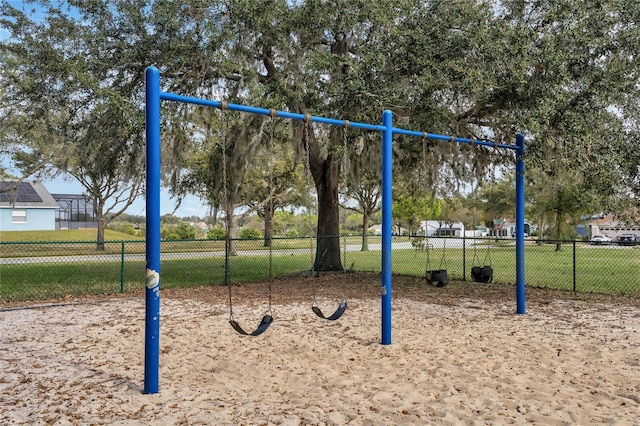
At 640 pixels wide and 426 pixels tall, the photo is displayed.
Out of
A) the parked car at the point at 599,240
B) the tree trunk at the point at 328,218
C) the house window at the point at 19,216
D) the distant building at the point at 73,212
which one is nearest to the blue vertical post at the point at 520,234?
the parked car at the point at 599,240

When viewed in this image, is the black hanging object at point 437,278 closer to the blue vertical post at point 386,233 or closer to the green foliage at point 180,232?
the blue vertical post at point 386,233

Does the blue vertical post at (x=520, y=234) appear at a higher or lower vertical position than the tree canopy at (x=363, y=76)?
lower

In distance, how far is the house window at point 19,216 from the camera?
3238cm

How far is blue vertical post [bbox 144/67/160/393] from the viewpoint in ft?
13.0

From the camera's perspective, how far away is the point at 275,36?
950 cm

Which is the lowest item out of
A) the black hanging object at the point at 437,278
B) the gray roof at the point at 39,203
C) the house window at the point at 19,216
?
the black hanging object at the point at 437,278

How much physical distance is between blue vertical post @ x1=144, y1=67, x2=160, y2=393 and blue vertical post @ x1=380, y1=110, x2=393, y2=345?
2.48 m

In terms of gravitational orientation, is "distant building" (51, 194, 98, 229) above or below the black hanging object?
above

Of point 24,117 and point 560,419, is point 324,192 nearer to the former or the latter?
point 24,117

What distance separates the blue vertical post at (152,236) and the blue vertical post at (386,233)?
2476 millimetres

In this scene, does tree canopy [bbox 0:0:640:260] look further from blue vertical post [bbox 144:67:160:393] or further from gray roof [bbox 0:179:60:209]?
gray roof [bbox 0:179:60:209]

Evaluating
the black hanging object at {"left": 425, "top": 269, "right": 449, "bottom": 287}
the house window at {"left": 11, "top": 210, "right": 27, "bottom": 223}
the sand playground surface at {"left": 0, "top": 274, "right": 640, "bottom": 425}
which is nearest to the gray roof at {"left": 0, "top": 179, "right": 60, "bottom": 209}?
the house window at {"left": 11, "top": 210, "right": 27, "bottom": 223}

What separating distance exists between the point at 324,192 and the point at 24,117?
6808mm

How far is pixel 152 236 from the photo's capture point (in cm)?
399
